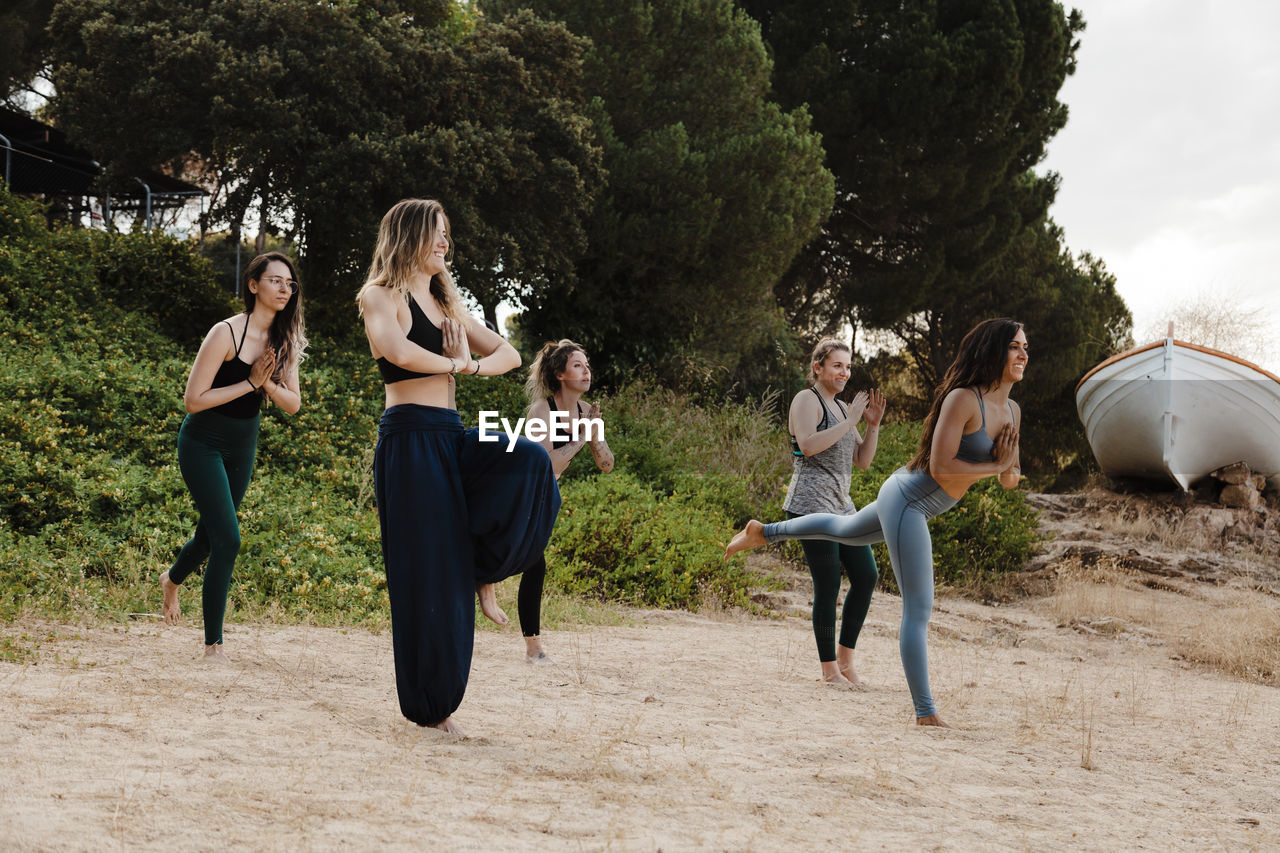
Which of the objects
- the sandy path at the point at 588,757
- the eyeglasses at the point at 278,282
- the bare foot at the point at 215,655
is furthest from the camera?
the eyeglasses at the point at 278,282

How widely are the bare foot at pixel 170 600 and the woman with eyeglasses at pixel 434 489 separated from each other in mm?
2283

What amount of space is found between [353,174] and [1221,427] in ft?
46.4

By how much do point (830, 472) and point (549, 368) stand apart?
5.33ft

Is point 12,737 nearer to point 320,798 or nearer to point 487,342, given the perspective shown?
point 320,798

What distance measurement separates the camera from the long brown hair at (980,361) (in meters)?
4.64

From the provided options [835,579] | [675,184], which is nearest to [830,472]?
[835,579]

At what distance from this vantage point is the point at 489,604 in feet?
A: 12.5

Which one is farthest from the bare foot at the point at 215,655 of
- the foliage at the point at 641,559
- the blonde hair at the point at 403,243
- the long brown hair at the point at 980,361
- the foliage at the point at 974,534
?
the foliage at the point at 974,534

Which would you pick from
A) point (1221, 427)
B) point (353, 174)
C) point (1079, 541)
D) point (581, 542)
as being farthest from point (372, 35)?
point (1221, 427)

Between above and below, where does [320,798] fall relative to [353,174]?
below

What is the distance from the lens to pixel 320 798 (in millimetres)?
3156

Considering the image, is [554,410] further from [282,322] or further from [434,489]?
[434,489]

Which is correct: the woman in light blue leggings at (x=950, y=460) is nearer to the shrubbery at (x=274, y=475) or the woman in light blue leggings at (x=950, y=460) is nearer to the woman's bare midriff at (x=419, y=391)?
the woman's bare midriff at (x=419, y=391)

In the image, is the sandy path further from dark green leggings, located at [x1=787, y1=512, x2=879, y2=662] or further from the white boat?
the white boat
